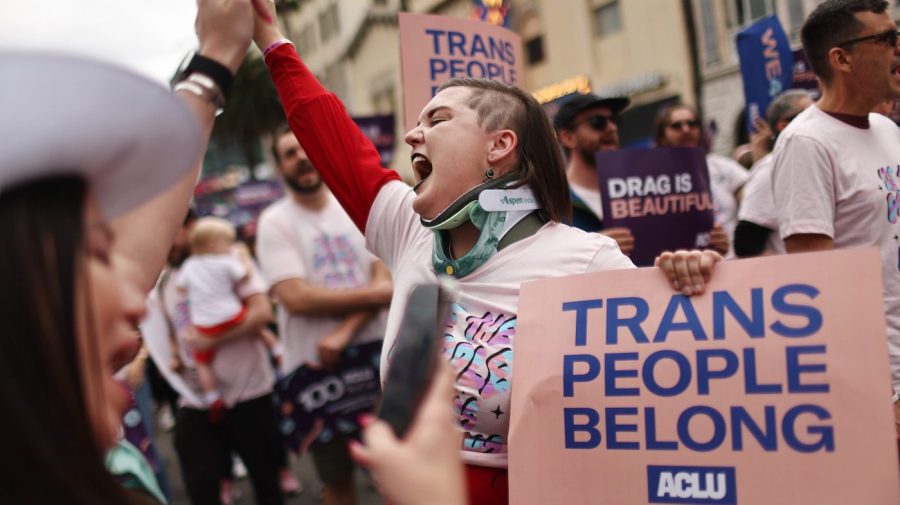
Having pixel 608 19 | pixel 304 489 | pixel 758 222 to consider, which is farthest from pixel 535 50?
pixel 758 222

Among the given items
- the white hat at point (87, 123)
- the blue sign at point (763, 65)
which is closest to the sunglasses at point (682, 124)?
the blue sign at point (763, 65)

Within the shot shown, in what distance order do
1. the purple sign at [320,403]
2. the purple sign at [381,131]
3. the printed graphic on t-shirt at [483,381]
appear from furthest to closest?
1. the purple sign at [381,131]
2. the purple sign at [320,403]
3. the printed graphic on t-shirt at [483,381]

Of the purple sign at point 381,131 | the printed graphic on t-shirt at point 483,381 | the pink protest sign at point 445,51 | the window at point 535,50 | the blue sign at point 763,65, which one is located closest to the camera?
the printed graphic on t-shirt at point 483,381

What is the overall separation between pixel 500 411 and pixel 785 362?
2.03 ft

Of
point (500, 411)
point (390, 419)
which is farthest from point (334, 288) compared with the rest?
point (390, 419)

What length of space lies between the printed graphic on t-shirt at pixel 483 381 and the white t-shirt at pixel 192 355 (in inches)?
116

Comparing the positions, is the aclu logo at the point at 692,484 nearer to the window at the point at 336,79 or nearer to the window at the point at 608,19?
the window at the point at 608,19

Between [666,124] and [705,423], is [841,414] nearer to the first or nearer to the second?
[705,423]

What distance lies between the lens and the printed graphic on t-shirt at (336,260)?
13.7 ft

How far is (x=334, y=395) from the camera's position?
409 centimetres

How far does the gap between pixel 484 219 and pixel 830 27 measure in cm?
150

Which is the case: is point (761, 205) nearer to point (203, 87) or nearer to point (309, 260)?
point (309, 260)

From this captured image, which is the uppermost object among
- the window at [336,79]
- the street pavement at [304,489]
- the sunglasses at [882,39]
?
the window at [336,79]

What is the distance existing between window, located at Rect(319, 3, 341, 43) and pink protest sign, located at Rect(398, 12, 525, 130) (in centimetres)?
3266
